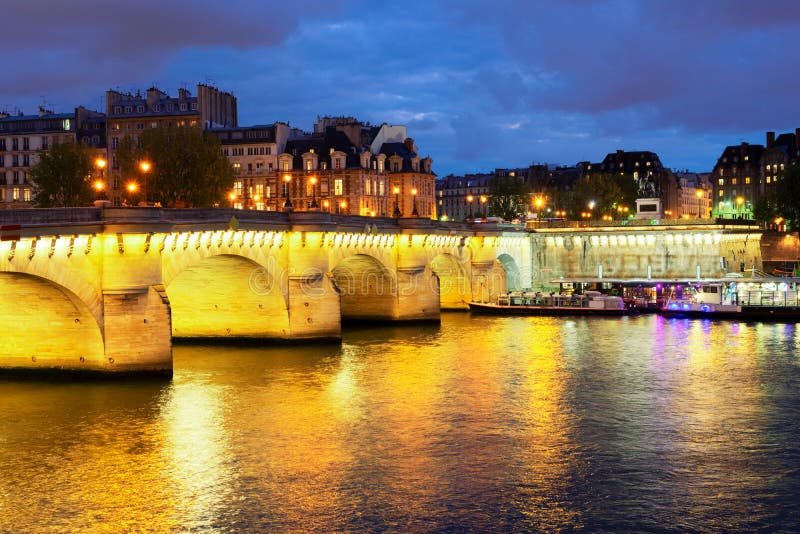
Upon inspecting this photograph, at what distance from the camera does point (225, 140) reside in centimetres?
9694

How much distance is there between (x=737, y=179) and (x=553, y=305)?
96758 millimetres

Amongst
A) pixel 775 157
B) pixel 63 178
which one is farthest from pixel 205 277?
pixel 775 157

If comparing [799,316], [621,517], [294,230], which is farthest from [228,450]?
[799,316]

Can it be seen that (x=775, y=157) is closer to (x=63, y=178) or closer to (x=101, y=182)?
(x=63, y=178)

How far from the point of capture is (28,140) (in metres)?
96.5

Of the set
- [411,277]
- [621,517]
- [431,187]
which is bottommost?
[621,517]

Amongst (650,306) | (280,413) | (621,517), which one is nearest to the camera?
(621,517)

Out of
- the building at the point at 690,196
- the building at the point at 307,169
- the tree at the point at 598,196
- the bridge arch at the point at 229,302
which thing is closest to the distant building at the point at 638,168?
the building at the point at 690,196

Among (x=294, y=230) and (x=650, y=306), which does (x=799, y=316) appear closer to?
(x=650, y=306)

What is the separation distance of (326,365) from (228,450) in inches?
577

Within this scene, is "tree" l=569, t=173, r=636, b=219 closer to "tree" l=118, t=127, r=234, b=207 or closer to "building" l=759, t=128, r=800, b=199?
"building" l=759, t=128, r=800, b=199

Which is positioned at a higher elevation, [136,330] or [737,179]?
[737,179]

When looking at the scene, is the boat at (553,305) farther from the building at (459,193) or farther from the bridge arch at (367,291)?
the building at (459,193)

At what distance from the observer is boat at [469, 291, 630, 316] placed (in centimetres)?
6912
